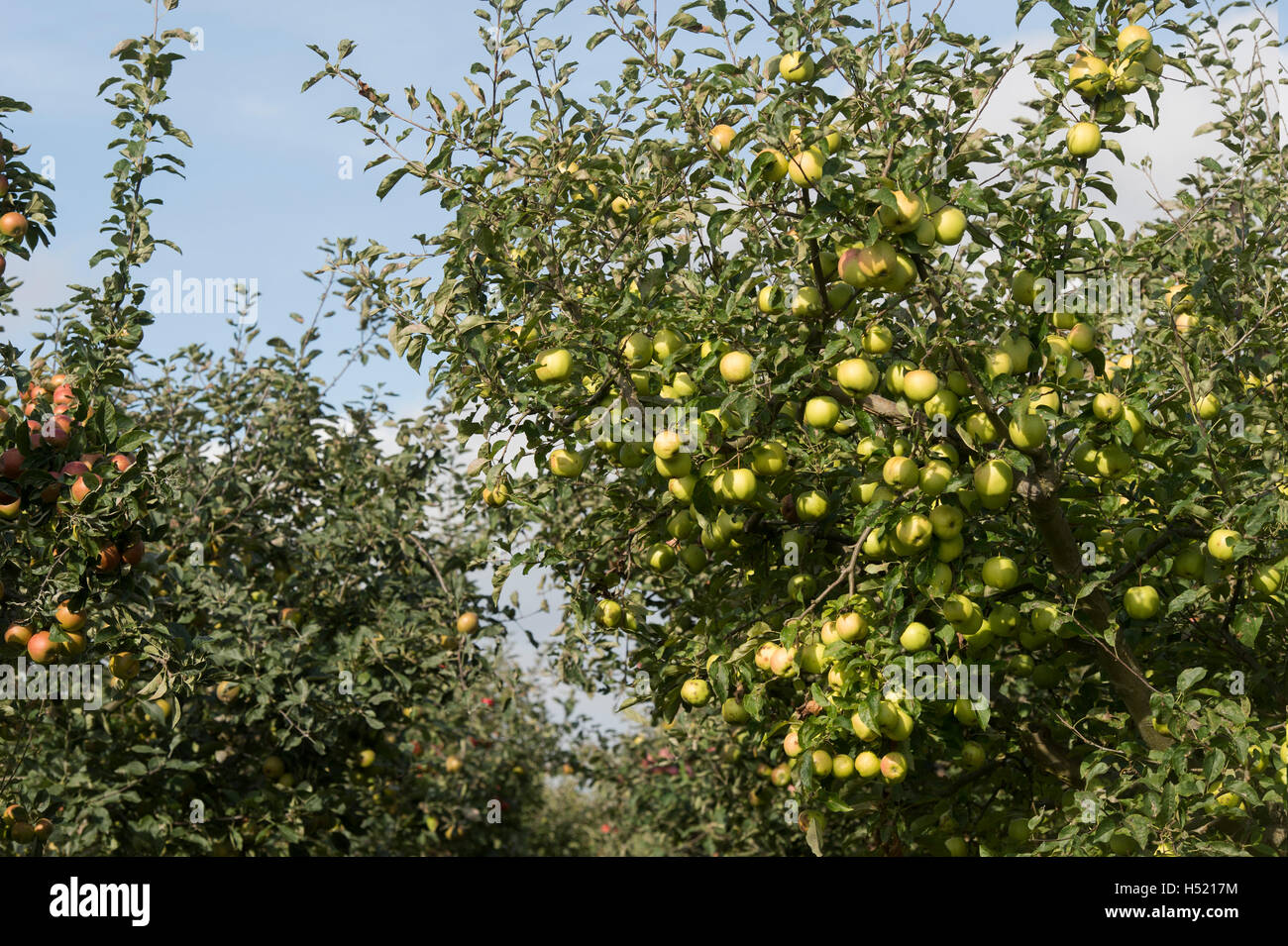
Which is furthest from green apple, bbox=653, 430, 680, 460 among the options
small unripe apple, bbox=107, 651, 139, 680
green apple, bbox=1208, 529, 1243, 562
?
small unripe apple, bbox=107, 651, 139, 680

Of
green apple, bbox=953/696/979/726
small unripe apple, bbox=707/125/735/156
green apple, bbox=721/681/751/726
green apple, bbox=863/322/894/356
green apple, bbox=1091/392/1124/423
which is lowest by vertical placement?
green apple, bbox=721/681/751/726

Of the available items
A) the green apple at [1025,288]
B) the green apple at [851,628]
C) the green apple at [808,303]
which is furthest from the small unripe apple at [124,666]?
the green apple at [1025,288]

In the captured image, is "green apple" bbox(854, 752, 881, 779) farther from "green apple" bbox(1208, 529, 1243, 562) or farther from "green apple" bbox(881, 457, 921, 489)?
"green apple" bbox(1208, 529, 1243, 562)

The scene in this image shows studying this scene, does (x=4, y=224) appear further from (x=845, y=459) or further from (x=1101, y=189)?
(x=1101, y=189)

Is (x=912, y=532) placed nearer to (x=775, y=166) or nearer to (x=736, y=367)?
(x=736, y=367)

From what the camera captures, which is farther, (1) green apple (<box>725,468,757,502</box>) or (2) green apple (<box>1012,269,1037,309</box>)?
(2) green apple (<box>1012,269,1037,309</box>)

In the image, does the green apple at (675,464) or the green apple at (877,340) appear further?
the green apple at (675,464)

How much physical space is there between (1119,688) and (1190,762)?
37 centimetres

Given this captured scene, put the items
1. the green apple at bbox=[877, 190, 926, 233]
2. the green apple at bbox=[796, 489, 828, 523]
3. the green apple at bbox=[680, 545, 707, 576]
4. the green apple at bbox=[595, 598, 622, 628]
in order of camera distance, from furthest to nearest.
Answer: the green apple at bbox=[595, 598, 622, 628] < the green apple at bbox=[680, 545, 707, 576] < the green apple at bbox=[796, 489, 828, 523] < the green apple at bbox=[877, 190, 926, 233]

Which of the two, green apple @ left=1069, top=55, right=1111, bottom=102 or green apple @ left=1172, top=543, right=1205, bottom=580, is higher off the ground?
green apple @ left=1069, top=55, right=1111, bottom=102

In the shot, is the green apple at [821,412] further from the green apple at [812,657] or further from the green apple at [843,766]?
the green apple at [843,766]

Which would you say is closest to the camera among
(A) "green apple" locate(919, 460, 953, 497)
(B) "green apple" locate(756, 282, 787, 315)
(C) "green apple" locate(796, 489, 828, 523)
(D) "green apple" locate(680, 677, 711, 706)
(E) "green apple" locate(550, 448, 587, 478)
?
(A) "green apple" locate(919, 460, 953, 497)

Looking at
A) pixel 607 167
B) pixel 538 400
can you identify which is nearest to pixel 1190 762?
pixel 538 400
